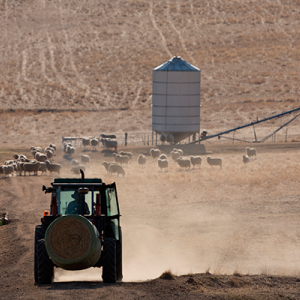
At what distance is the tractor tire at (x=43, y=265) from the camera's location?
12656 millimetres

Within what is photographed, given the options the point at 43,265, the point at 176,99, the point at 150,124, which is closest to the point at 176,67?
the point at 176,99

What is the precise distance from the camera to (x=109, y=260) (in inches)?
501


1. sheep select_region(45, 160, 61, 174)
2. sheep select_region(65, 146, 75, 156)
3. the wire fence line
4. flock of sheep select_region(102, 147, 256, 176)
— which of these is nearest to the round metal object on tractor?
flock of sheep select_region(102, 147, 256, 176)

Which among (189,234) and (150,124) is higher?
(150,124)

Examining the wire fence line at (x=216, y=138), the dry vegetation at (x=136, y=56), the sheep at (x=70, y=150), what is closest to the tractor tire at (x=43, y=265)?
the sheep at (x=70, y=150)

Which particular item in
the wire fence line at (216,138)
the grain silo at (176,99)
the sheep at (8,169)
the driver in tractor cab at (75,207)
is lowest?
the driver in tractor cab at (75,207)

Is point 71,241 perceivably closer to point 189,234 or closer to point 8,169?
point 189,234

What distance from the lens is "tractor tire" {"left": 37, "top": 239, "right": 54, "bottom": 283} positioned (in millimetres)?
12656

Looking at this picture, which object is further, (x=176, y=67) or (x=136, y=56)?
(x=136, y=56)

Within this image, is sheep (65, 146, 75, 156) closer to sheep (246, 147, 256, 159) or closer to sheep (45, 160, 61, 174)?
sheep (45, 160, 61, 174)

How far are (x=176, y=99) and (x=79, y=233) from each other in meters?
48.9

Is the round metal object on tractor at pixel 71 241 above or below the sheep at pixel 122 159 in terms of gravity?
below

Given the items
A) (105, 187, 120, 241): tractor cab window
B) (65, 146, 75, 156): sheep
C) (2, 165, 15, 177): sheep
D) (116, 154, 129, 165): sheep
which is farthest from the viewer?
(65, 146, 75, 156): sheep

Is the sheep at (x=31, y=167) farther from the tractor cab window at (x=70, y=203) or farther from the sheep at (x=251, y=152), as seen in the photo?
the tractor cab window at (x=70, y=203)
